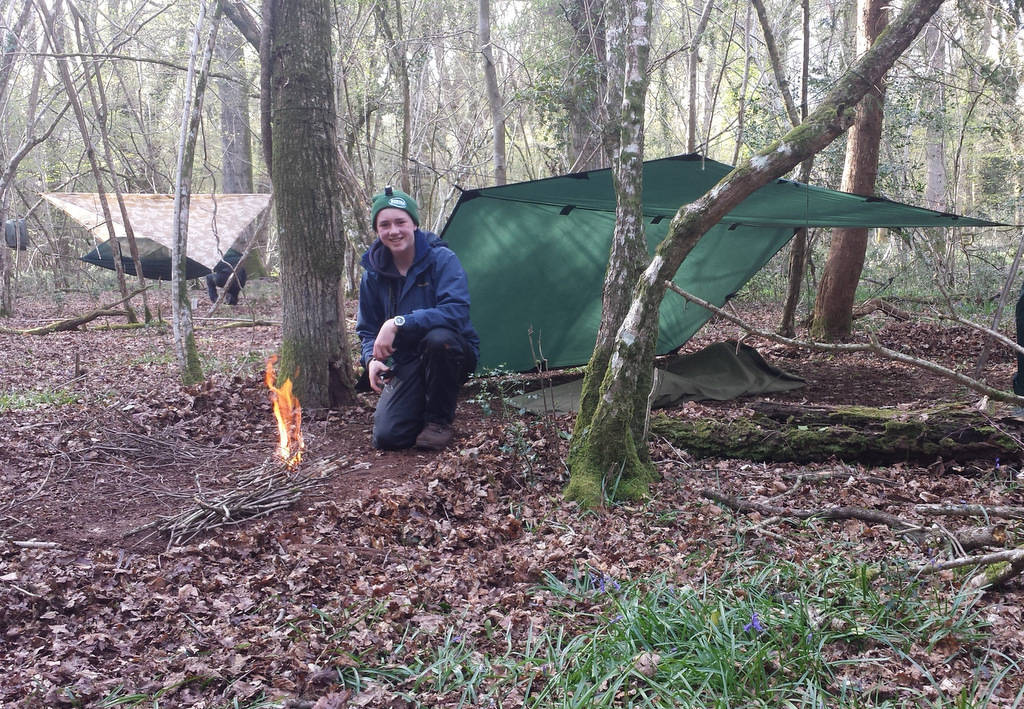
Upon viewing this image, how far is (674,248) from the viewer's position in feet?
9.75

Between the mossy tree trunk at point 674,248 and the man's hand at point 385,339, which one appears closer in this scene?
the mossy tree trunk at point 674,248

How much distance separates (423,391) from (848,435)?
2.09 metres

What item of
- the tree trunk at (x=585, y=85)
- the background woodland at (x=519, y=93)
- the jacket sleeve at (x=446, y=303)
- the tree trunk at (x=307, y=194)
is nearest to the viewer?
the jacket sleeve at (x=446, y=303)

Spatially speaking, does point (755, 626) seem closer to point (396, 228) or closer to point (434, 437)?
point (434, 437)

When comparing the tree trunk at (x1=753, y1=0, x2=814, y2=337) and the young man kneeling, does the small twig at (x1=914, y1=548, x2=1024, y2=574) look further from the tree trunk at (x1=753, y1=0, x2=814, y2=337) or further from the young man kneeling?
the tree trunk at (x1=753, y1=0, x2=814, y2=337)

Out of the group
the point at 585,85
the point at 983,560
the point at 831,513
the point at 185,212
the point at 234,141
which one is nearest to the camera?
the point at 983,560

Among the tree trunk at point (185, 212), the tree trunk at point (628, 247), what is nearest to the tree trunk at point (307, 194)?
the tree trunk at point (185, 212)

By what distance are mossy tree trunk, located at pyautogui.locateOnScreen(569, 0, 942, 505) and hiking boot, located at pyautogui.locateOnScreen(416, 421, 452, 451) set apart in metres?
0.91

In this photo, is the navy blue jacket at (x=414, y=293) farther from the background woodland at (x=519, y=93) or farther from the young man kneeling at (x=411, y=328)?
the background woodland at (x=519, y=93)

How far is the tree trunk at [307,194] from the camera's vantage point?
13.4 ft

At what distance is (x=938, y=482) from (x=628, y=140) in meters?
1.95

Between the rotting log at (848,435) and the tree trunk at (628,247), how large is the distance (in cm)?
57

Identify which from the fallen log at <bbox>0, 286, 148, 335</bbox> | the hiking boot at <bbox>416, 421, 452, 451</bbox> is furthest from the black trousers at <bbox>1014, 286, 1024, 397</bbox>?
the fallen log at <bbox>0, 286, 148, 335</bbox>

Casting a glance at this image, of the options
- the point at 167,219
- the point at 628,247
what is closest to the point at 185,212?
the point at 628,247
